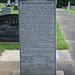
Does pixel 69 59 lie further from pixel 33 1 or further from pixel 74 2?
pixel 74 2

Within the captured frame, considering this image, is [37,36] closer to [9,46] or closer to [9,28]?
[9,46]

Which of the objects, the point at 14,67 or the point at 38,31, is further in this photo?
the point at 14,67

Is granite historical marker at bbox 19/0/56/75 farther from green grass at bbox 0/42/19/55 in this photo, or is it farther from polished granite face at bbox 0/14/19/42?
polished granite face at bbox 0/14/19/42

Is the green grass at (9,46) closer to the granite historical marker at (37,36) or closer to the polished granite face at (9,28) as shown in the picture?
the polished granite face at (9,28)

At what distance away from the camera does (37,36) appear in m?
3.92

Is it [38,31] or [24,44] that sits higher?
[38,31]

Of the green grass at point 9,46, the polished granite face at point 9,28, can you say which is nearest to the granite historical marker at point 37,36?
the green grass at point 9,46

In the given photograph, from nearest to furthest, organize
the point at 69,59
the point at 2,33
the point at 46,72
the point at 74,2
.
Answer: the point at 46,72, the point at 69,59, the point at 2,33, the point at 74,2

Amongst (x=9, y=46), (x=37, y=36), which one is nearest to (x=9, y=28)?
(x=9, y=46)

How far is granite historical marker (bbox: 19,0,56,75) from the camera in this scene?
3801 mm

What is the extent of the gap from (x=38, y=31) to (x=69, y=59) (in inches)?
91.2

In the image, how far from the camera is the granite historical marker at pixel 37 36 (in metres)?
3.80

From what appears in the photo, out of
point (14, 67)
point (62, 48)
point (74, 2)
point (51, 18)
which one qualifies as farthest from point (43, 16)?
point (74, 2)

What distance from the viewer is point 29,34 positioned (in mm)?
3918
